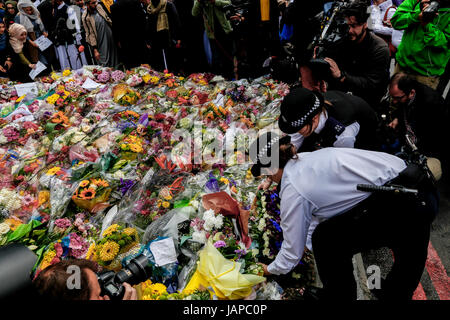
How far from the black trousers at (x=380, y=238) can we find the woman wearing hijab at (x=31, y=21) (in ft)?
24.2

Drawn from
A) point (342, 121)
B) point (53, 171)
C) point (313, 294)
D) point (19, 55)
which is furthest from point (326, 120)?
point (19, 55)

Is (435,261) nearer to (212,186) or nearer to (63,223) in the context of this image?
(212,186)

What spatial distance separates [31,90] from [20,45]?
2149mm

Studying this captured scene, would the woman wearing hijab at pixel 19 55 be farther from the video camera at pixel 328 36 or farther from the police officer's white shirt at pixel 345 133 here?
the police officer's white shirt at pixel 345 133

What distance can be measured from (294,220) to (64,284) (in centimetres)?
123

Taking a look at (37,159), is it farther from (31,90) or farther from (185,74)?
(185,74)

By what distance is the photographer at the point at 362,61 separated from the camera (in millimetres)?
2896

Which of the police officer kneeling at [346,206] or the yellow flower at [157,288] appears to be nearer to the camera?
the police officer kneeling at [346,206]

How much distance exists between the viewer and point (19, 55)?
6.41m

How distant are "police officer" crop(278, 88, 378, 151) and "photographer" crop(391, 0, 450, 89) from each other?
1.48 m

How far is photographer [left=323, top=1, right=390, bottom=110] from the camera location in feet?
9.50

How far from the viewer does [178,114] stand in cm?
373

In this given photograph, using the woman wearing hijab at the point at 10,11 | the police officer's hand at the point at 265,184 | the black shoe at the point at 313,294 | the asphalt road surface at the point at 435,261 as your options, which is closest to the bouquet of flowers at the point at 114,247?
the police officer's hand at the point at 265,184

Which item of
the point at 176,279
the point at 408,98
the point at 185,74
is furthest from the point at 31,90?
the point at 408,98
